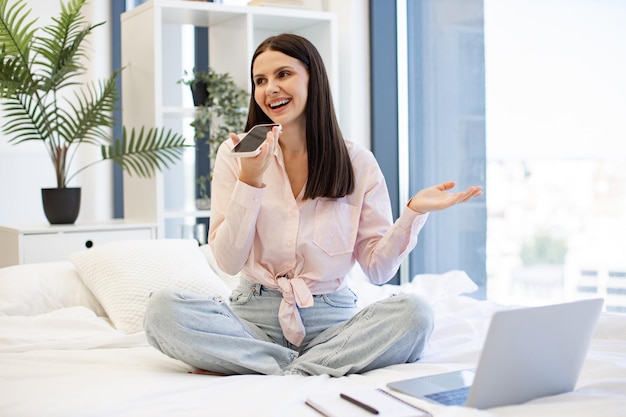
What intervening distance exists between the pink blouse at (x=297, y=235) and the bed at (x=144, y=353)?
0.25 metres

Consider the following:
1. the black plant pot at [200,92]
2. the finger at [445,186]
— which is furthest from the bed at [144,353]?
the black plant pot at [200,92]

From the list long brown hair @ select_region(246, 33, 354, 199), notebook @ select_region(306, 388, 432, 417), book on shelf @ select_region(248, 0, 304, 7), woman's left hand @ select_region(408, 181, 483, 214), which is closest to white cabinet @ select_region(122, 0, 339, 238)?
book on shelf @ select_region(248, 0, 304, 7)

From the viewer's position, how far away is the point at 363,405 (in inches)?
54.8

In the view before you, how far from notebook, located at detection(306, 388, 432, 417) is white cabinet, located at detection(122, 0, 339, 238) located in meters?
2.03

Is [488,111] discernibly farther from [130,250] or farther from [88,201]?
[88,201]

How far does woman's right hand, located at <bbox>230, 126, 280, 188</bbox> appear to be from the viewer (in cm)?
181

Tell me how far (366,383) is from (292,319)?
1.05 ft

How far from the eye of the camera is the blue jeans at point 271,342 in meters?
1.77

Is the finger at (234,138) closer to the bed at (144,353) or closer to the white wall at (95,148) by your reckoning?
the bed at (144,353)

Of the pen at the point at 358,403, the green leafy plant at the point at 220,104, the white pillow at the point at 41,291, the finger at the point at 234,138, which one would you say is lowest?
→ the pen at the point at 358,403

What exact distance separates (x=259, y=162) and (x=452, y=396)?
67 cm

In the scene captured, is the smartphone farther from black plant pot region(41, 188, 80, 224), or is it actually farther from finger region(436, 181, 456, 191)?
black plant pot region(41, 188, 80, 224)

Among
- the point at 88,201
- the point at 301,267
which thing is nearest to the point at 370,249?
the point at 301,267

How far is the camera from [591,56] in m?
2.82
